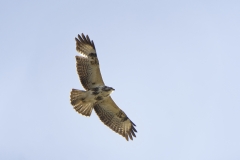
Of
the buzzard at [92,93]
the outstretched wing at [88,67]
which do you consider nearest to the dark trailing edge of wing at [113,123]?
the buzzard at [92,93]

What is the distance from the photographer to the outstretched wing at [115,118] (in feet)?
61.4

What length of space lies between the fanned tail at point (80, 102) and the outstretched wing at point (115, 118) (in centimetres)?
59

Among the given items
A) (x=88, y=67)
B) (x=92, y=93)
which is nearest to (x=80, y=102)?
(x=92, y=93)

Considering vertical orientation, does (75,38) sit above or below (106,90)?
above

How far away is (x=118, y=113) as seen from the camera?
18953 mm

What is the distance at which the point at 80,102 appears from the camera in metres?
18.0

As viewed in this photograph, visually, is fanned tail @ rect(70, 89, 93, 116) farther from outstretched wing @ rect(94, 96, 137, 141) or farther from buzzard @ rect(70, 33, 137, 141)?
outstretched wing @ rect(94, 96, 137, 141)

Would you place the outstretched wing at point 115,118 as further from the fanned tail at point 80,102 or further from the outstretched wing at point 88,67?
the outstretched wing at point 88,67

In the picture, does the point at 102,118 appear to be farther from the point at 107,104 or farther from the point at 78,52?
the point at 78,52

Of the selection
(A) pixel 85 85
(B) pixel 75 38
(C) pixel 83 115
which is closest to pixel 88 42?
(B) pixel 75 38

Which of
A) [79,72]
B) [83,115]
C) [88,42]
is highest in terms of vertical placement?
[88,42]

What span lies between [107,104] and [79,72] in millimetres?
1693

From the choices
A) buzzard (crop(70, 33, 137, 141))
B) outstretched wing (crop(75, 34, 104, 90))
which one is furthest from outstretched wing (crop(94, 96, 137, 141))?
outstretched wing (crop(75, 34, 104, 90))

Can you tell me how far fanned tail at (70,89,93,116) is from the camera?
58.5 ft
